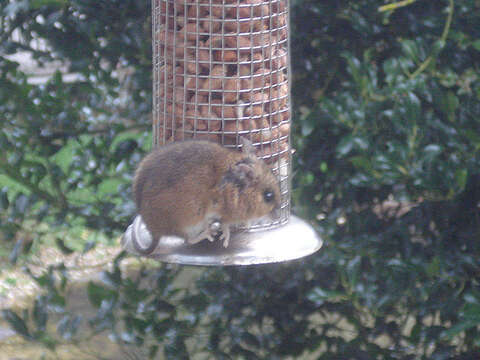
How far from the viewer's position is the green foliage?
2.47m

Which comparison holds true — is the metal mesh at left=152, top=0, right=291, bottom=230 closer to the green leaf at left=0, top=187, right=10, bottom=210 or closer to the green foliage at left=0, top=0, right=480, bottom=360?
the green foliage at left=0, top=0, right=480, bottom=360

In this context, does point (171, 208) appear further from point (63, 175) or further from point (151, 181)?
point (63, 175)

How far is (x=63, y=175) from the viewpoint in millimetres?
2600

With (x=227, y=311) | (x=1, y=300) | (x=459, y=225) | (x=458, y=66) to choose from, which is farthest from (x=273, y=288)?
(x=1, y=300)

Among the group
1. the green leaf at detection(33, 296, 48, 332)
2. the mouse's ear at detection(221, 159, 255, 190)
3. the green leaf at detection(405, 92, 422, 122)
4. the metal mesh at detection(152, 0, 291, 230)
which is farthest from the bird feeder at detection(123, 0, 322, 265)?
the green leaf at detection(33, 296, 48, 332)

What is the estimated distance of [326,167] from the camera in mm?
2965

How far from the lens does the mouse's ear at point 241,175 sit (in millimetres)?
1841

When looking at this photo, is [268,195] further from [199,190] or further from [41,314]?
[41,314]

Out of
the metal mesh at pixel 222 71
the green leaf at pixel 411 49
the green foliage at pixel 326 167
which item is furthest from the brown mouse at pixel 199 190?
the green leaf at pixel 411 49

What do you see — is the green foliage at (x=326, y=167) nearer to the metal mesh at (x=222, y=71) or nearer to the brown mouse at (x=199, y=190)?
the metal mesh at (x=222, y=71)

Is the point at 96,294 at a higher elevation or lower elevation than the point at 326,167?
lower

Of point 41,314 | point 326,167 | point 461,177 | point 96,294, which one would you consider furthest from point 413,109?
point 41,314

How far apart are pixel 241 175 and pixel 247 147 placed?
0.07 metres

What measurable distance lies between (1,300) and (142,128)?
280 cm
